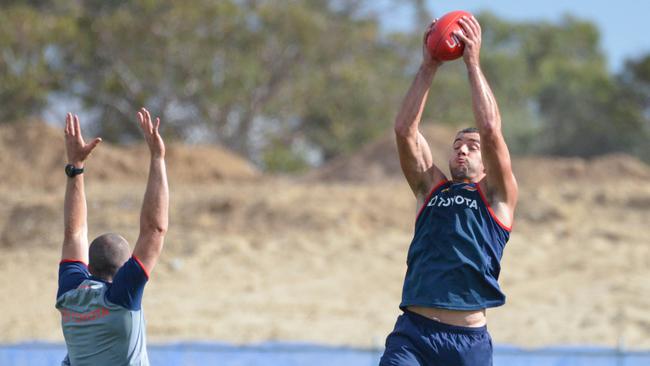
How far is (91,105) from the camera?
113ft

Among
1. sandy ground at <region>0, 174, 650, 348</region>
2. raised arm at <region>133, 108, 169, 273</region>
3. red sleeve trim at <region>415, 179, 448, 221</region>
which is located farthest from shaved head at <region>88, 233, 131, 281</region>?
sandy ground at <region>0, 174, 650, 348</region>

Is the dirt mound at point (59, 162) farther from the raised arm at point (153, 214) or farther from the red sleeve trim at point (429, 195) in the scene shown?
the raised arm at point (153, 214)

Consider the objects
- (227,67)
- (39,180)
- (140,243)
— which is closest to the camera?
(140,243)

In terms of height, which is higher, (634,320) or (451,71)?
(451,71)

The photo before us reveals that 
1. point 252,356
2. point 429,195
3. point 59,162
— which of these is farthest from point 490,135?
point 59,162

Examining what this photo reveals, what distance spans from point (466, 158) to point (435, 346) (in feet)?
3.26

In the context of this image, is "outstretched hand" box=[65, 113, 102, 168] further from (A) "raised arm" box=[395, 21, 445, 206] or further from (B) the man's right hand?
(B) the man's right hand

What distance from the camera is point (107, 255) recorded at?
5.23 m

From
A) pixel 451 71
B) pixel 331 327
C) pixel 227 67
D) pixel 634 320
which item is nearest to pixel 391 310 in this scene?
pixel 331 327

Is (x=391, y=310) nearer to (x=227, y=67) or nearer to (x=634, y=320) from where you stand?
(x=634, y=320)

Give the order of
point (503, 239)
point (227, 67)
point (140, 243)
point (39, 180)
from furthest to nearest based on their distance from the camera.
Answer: point (227, 67) < point (39, 180) < point (503, 239) < point (140, 243)

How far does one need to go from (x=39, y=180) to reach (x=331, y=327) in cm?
1039

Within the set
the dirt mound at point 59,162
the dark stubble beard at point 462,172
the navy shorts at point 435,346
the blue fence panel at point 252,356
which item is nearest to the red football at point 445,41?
the dark stubble beard at point 462,172

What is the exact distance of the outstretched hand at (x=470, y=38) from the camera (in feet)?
18.4
